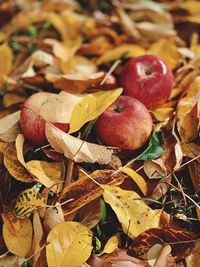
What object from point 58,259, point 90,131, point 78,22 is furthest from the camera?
point 78,22

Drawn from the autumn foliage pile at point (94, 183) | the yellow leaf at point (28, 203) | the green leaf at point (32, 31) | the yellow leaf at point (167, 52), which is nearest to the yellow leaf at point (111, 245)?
the autumn foliage pile at point (94, 183)

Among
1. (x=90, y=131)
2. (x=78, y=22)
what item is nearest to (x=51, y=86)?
(x=90, y=131)

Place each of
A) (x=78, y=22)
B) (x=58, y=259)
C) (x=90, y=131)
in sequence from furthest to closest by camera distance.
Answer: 1. (x=78, y=22)
2. (x=90, y=131)
3. (x=58, y=259)

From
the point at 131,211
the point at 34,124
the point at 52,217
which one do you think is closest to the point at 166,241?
the point at 131,211

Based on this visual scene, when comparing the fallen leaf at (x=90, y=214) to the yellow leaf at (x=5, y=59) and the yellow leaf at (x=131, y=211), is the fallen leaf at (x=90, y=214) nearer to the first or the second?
the yellow leaf at (x=131, y=211)

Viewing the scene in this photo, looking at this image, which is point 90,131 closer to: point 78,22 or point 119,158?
point 119,158

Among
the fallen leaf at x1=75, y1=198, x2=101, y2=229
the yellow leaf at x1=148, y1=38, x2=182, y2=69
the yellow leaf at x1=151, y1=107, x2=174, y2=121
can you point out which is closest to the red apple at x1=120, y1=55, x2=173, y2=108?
the yellow leaf at x1=151, y1=107, x2=174, y2=121

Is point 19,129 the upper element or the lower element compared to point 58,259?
upper

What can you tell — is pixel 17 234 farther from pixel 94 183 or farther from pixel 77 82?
pixel 77 82
